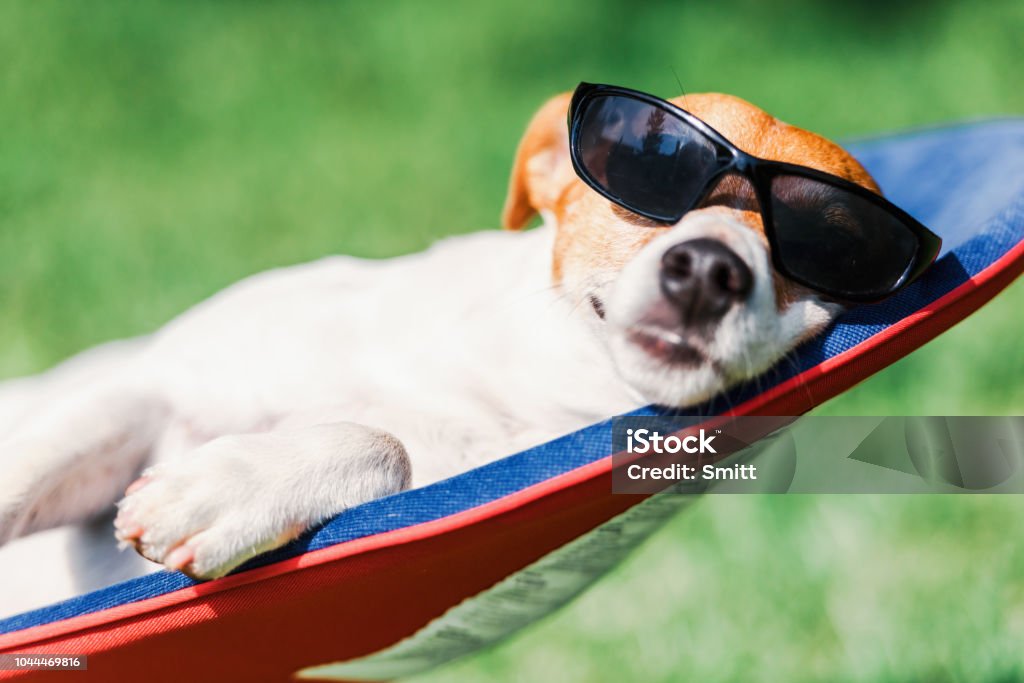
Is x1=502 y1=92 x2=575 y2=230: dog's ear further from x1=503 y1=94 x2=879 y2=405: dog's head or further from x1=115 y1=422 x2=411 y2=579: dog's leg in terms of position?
x1=115 y1=422 x2=411 y2=579: dog's leg

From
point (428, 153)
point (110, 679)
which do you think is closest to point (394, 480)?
point (110, 679)

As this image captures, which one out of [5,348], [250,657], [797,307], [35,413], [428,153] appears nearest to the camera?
[250,657]

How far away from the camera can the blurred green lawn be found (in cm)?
259

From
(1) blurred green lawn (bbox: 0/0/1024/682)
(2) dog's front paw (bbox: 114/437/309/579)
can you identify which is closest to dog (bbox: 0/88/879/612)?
(2) dog's front paw (bbox: 114/437/309/579)

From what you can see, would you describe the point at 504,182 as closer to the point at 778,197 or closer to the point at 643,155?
the point at 643,155

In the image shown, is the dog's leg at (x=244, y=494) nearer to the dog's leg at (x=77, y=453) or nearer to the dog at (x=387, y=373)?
the dog at (x=387, y=373)

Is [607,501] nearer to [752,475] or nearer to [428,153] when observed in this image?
[752,475]

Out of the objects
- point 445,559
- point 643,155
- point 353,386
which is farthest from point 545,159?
point 445,559

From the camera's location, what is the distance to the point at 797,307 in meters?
1.72

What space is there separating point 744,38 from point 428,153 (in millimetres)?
2289

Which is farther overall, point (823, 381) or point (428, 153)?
point (428, 153)

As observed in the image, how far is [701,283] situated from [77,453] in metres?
1.18

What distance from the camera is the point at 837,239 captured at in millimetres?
1655

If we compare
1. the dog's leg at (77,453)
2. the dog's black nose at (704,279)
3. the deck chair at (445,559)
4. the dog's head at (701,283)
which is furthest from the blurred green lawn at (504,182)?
the dog's black nose at (704,279)
